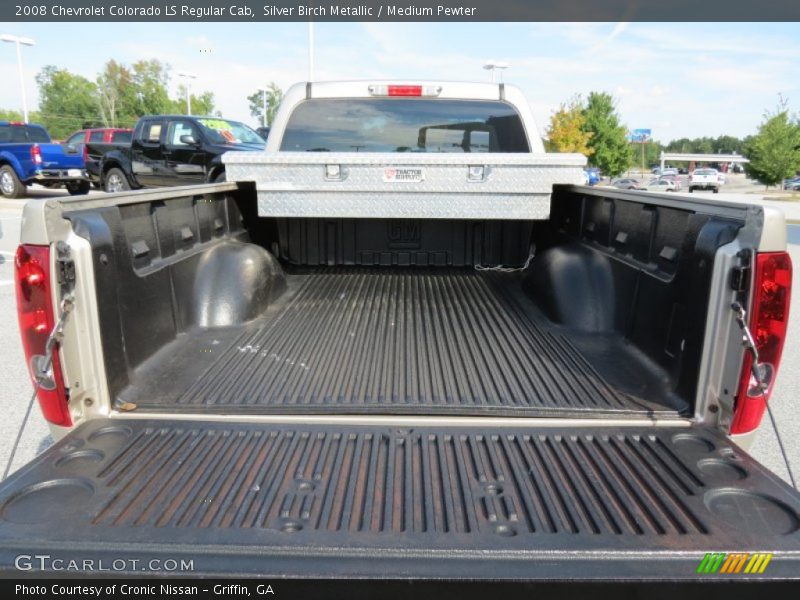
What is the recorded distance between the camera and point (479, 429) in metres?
2.05

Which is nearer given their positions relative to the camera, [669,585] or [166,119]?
[669,585]

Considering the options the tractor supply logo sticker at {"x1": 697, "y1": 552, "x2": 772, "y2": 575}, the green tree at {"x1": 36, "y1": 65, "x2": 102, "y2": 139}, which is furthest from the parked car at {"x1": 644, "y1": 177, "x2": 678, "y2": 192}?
the green tree at {"x1": 36, "y1": 65, "x2": 102, "y2": 139}

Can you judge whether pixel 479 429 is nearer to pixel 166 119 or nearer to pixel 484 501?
pixel 484 501

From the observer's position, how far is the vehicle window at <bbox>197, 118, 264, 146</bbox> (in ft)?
42.8

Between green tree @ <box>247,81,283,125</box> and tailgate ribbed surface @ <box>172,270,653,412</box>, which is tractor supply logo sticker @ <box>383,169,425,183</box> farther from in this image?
green tree @ <box>247,81,283,125</box>

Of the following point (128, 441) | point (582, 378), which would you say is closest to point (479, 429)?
point (582, 378)

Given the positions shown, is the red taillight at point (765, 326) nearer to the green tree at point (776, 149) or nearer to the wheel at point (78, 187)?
the wheel at point (78, 187)

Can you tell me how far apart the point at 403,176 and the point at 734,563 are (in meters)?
2.63

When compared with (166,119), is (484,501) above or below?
below

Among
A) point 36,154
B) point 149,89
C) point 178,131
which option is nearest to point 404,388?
point 178,131

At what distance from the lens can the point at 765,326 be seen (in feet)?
6.15

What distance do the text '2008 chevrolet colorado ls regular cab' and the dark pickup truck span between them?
990cm

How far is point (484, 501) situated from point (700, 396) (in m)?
0.96

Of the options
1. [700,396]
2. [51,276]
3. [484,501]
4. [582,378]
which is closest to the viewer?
[484,501]
